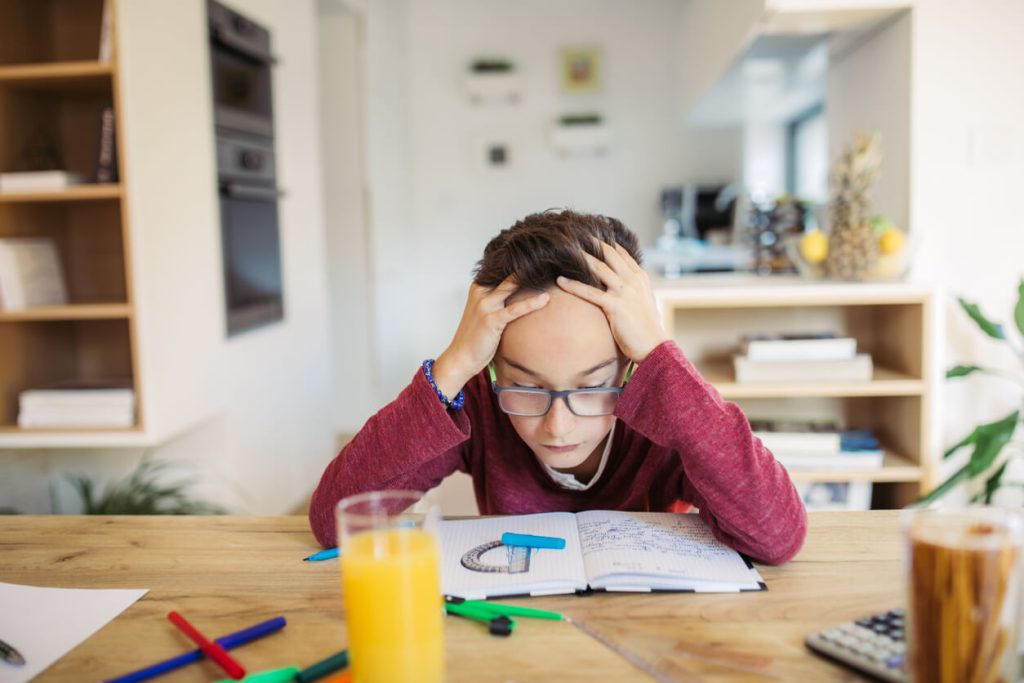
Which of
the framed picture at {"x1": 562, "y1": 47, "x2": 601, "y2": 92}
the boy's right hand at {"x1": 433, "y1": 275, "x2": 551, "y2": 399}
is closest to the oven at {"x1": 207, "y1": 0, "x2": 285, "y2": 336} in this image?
the boy's right hand at {"x1": 433, "y1": 275, "x2": 551, "y2": 399}

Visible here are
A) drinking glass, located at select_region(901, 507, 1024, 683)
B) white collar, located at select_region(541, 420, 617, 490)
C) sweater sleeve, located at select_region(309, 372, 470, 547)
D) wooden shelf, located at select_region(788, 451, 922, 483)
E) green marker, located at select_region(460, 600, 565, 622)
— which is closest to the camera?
drinking glass, located at select_region(901, 507, 1024, 683)

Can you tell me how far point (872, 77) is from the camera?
269 cm

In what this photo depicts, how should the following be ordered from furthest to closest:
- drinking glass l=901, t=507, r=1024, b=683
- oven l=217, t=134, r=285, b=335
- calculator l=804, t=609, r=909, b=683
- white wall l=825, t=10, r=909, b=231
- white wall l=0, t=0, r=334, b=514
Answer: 1. oven l=217, t=134, r=285, b=335
2. white wall l=825, t=10, r=909, b=231
3. white wall l=0, t=0, r=334, b=514
4. calculator l=804, t=609, r=909, b=683
5. drinking glass l=901, t=507, r=1024, b=683

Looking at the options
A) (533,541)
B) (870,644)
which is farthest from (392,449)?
(870,644)

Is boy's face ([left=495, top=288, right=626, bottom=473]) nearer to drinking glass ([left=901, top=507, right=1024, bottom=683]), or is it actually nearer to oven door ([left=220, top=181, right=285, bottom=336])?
drinking glass ([left=901, top=507, right=1024, bottom=683])

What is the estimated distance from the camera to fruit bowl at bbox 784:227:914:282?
226 cm

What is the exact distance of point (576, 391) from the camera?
1003mm

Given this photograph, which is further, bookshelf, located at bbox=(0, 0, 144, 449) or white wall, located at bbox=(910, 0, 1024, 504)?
white wall, located at bbox=(910, 0, 1024, 504)

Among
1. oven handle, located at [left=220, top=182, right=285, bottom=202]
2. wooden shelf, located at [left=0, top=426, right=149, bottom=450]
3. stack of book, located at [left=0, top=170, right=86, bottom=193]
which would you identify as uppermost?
oven handle, located at [left=220, top=182, right=285, bottom=202]

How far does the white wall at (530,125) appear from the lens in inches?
225

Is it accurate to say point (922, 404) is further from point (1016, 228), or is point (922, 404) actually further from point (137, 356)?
point (137, 356)

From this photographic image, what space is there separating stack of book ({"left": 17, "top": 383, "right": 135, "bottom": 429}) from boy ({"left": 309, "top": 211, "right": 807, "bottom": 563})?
1.36m

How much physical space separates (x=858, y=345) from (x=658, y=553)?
1855 millimetres

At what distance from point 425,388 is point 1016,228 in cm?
204
